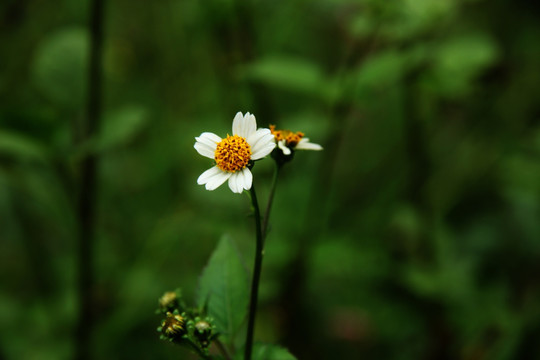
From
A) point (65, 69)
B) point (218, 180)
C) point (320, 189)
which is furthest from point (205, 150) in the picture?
point (320, 189)

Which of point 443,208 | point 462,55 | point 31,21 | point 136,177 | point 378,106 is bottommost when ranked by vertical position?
point 443,208

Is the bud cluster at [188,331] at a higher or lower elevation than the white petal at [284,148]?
lower

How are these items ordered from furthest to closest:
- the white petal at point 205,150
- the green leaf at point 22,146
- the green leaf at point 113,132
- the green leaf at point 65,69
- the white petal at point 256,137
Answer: the green leaf at point 65,69 < the green leaf at point 113,132 < the green leaf at point 22,146 < the white petal at point 205,150 < the white petal at point 256,137

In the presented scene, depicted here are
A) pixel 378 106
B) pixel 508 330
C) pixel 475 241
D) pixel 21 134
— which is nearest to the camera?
pixel 21 134

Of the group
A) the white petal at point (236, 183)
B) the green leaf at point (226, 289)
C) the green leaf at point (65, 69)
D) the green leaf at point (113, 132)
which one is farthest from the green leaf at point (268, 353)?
the green leaf at point (65, 69)

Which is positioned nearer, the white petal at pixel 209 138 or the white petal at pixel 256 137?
A: the white petal at pixel 256 137

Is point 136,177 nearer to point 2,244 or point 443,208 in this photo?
point 2,244

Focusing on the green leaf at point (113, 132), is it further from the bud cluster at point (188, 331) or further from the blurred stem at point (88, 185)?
the bud cluster at point (188, 331)

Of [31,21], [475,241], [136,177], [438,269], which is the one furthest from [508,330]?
[31,21]
